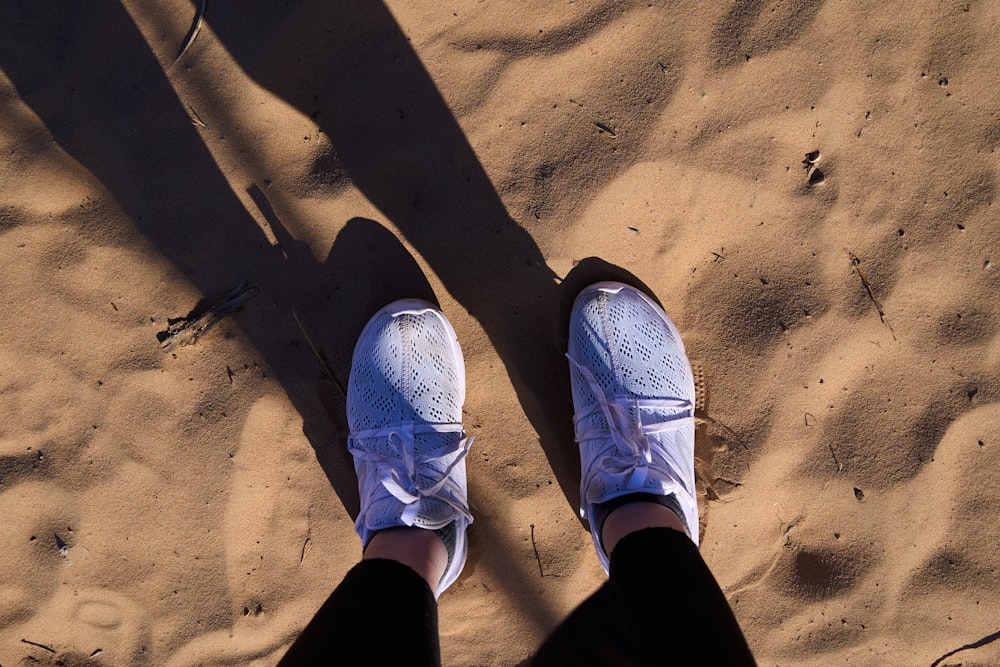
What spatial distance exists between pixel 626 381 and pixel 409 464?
2.45 feet

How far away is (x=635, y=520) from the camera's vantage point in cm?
159

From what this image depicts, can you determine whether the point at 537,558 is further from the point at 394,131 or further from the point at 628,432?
the point at 394,131

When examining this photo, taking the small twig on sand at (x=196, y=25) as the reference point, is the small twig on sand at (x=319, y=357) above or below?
below

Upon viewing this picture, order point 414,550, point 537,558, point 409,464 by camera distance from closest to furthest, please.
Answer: point 414,550
point 409,464
point 537,558

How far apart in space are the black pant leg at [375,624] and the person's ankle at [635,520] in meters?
0.52

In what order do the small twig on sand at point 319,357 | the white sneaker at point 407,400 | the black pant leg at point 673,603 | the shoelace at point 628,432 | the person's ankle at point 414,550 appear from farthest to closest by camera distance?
the small twig on sand at point 319,357 < the white sneaker at point 407,400 < the shoelace at point 628,432 < the person's ankle at point 414,550 < the black pant leg at point 673,603

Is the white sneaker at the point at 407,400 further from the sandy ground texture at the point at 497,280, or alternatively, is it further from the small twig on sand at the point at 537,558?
the small twig on sand at the point at 537,558

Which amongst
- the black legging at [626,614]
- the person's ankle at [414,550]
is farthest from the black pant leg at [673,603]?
the person's ankle at [414,550]

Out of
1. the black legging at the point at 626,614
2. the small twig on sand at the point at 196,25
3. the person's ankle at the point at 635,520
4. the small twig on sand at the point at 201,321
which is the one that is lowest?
the person's ankle at the point at 635,520

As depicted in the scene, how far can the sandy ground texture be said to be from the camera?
183 cm

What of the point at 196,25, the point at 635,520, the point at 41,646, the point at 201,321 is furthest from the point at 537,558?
the point at 196,25

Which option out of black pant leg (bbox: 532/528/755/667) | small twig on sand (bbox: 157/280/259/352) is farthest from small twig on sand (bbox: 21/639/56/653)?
black pant leg (bbox: 532/528/755/667)

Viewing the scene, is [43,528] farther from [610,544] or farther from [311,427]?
[610,544]

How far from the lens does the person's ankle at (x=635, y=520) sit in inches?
61.7
